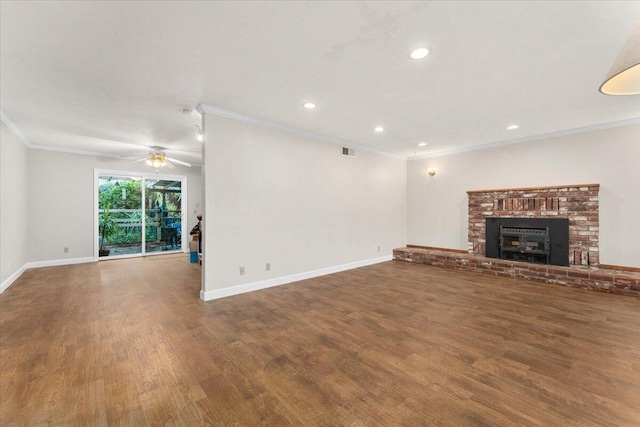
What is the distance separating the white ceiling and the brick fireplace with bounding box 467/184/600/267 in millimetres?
1235

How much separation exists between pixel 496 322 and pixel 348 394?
2.09 m

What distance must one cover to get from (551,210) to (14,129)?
9744 millimetres

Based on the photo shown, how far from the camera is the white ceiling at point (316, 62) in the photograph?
1.97 m

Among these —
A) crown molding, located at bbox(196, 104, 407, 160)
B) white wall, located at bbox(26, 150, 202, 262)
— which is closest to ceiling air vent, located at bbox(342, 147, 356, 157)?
crown molding, located at bbox(196, 104, 407, 160)

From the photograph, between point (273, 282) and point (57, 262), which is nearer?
point (273, 282)

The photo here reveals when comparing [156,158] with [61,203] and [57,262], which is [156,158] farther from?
[57,262]

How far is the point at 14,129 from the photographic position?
473cm

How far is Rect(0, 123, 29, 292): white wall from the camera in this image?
4246mm

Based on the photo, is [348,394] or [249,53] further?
[249,53]

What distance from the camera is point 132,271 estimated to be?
5645 millimetres

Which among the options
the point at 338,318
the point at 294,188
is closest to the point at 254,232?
the point at 294,188

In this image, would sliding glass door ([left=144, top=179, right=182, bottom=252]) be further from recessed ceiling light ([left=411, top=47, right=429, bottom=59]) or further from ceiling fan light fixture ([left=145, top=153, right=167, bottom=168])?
recessed ceiling light ([left=411, top=47, right=429, bottom=59])

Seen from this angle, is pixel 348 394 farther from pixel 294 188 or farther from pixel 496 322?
pixel 294 188

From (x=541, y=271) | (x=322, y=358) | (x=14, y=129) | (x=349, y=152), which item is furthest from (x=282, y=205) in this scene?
(x=14, y=129)
